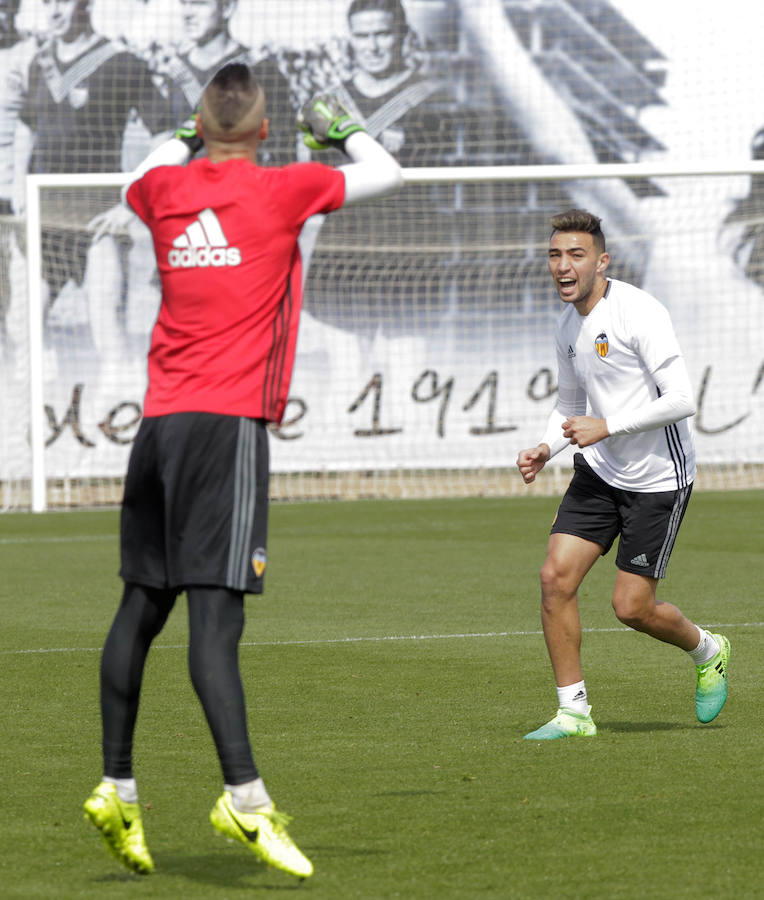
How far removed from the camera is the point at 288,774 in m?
5.34

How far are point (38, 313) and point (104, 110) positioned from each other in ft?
26.2

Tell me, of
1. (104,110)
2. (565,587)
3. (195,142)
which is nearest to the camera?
(195,142)

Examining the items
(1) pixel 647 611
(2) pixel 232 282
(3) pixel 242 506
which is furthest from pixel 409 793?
(2) pixel 232 282

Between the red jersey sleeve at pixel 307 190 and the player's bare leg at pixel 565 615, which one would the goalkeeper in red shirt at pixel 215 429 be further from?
the player's bare leg at pixel 565 615

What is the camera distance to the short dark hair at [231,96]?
13.2ft

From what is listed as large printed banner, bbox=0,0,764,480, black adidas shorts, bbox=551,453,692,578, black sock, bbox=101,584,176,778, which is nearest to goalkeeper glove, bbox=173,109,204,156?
black sock, bbox=101,584,176,778

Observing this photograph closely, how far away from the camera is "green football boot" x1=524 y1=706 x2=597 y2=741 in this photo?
591cm

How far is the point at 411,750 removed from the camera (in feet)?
18.8

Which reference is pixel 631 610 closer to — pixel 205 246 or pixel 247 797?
pixel 247 797

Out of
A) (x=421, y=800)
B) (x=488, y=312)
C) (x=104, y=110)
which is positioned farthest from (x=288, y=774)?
(x=104, y=110)

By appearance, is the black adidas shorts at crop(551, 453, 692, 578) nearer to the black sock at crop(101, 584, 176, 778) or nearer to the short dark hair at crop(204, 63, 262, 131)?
the black sock at crop(101, 584, 176, 778)

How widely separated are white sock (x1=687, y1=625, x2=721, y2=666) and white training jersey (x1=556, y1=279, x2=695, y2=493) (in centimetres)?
61

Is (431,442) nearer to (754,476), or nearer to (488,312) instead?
(488,312)

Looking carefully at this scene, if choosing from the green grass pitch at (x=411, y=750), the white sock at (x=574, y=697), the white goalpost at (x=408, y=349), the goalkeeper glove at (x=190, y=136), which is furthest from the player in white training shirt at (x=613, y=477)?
the white goalpost at (x=408, y=349)
